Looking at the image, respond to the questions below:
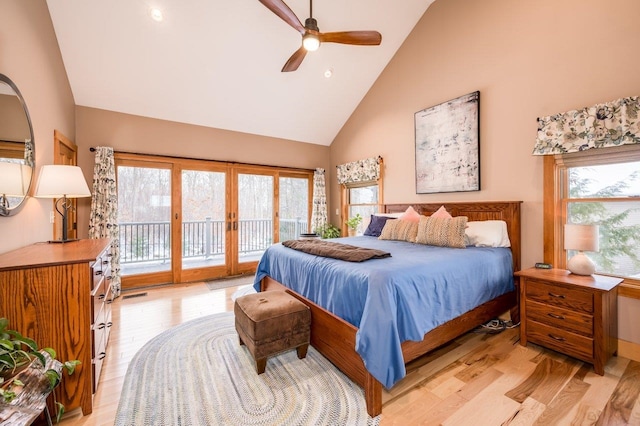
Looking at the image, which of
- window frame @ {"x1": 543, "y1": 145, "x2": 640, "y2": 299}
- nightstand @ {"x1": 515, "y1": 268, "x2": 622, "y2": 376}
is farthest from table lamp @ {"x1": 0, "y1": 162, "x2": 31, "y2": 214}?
window frame @ {"x1": 543, "y1": 145, "x2": 640, "y2": 299}

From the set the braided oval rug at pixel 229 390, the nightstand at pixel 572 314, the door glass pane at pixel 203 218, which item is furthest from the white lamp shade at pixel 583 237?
the door glass pane at pixel 203 218

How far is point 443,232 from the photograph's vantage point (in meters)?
2.84

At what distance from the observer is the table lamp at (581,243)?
6.85 ft

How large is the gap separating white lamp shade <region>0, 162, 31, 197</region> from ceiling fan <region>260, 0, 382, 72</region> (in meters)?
2.25

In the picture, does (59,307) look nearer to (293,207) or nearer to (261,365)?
(261,365)

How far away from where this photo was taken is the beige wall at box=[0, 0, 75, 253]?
188cm

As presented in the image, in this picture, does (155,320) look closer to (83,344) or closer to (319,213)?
(83,344)

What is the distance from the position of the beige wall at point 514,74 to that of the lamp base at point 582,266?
426 mm

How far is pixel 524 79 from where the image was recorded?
2799 millimetres

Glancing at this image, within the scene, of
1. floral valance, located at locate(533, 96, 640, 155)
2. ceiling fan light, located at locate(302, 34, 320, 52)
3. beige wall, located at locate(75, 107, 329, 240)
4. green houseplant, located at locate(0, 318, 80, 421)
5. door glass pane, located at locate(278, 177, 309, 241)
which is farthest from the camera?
door glass pane, located at locate(278, 177, 309, 241)

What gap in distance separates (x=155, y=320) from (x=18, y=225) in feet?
4.90

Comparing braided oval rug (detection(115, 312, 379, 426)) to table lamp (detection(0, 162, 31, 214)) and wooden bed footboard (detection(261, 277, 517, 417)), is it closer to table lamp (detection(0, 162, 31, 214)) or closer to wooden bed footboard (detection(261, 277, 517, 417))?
wooden bed footboard (detection(261, 277, 517, 417))

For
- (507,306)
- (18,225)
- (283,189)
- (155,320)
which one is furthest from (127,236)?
(507,306)

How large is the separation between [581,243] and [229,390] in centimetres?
290
